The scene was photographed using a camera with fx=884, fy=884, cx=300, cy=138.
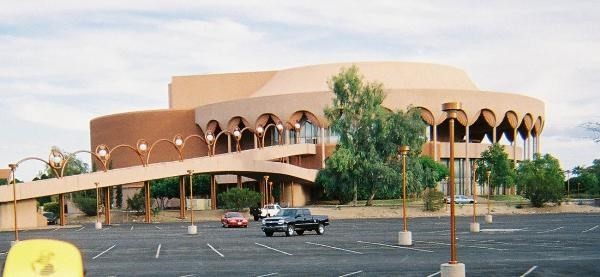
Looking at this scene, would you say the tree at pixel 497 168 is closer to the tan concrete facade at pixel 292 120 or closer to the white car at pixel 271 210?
the tan concrete facade at pixel 292 120

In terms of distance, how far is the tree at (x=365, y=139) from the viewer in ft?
259

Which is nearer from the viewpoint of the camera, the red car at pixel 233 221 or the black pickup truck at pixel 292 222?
the black pickup truck at pixel 292 222

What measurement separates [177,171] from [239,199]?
12471 millimetres

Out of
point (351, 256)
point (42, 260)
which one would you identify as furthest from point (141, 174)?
point (42, 260)

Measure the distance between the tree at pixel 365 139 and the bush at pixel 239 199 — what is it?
8.78 metres

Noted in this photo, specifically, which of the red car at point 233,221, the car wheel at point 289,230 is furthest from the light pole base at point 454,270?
the red car at point 233,221

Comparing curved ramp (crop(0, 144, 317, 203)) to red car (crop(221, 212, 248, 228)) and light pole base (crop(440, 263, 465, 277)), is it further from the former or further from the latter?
light pole base (crop(440, 263, 465, 277))

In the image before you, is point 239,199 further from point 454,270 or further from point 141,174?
point 454,270

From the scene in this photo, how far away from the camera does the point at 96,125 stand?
135 meters

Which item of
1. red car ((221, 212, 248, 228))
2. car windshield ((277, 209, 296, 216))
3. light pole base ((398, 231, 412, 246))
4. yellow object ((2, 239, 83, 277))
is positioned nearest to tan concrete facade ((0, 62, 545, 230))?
red car ((221, 212, 248, 228))

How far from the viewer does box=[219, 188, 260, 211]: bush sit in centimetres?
8812

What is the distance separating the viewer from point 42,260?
433 inches

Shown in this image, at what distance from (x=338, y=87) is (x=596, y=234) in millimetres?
45277

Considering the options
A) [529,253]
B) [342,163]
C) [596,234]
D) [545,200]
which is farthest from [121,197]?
[529,253]
